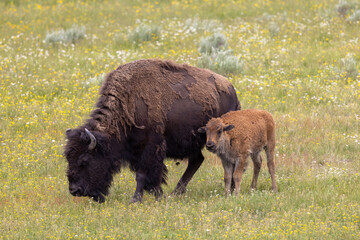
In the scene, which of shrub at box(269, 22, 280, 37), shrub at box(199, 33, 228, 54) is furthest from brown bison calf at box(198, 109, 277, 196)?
shrub at box(269, 22, 280, 37)

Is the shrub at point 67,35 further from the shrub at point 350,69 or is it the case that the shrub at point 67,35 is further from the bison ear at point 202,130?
the bison ear at point 202,130

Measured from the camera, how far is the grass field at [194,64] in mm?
7039

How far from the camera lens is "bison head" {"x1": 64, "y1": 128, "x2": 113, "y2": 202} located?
778 cm

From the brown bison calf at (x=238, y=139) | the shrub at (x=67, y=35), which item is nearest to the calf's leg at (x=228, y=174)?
the brown bison calf at (x=238, y=139)

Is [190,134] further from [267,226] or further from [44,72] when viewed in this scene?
[44,72]

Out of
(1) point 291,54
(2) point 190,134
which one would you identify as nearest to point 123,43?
(1) point 291,54

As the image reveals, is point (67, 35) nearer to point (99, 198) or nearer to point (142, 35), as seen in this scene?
point (142, 35)

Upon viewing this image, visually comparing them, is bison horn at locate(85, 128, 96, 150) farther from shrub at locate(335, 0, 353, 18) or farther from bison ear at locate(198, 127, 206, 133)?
shrub at locate(335, 0, 353, 18)

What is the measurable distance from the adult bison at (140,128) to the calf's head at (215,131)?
1.90ft

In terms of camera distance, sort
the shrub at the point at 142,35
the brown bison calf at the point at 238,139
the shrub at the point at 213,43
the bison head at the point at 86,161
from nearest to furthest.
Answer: the bison head at the point at 86,161, the brown bison calf at the point at 238,139, the shrub at the point at 213,43, the shrub at the point at 142,35

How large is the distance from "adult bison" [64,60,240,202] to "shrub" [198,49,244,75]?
17.1 feet

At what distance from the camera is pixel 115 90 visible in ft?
26.9

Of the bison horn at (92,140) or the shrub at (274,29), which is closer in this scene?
the bison horn at (92,140)

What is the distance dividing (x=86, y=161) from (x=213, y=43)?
8648mm
